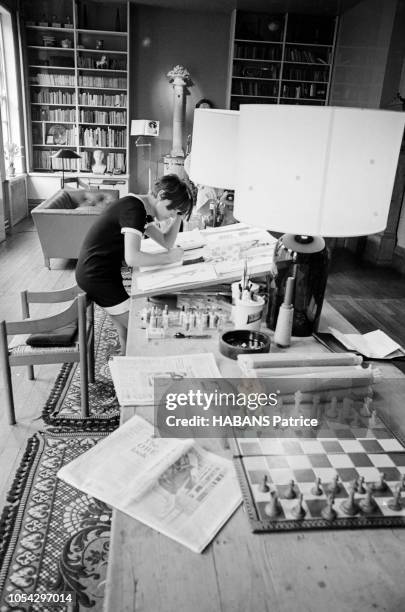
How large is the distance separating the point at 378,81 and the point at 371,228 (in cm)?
574

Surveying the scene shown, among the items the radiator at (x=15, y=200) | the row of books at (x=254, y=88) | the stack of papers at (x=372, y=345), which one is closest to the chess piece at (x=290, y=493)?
the stack of papers at (x=372, y=345)

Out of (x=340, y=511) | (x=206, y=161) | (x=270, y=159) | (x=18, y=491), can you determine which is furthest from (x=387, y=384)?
(x=18, y=491)

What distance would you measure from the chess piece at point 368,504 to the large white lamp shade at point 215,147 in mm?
1416

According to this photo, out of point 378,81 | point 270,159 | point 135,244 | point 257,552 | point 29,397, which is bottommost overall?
point 29,397

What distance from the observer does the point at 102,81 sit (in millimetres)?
7590

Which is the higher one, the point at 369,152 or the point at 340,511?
the point at 369,152

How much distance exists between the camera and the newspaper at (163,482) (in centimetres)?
84

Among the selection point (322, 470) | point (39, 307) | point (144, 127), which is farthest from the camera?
point (144, 127)

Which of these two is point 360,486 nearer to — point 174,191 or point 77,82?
point 174,191

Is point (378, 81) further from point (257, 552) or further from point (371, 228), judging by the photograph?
point (257, 552)

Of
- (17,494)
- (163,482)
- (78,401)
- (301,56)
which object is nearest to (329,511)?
(163,482)

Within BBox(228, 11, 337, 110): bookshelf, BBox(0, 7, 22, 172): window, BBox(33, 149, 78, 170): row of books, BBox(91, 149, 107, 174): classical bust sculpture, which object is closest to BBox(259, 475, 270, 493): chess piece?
BBox(0, 7, 22, 172): window

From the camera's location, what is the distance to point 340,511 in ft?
2.83

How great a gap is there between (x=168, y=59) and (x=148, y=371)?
25.2 feet
